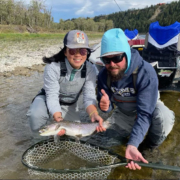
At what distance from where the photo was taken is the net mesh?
8.33 ft

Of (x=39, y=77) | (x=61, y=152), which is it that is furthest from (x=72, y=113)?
(x=39, y=77)

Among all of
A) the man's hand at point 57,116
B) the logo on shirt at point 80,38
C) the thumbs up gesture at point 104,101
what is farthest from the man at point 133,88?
the man's hand at point 57,116

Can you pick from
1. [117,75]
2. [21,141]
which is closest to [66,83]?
[117,75]

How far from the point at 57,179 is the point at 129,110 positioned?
1.60 m

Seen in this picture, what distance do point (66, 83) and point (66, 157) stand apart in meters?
1.28

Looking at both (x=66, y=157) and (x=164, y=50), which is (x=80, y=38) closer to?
(x=66, y=157)

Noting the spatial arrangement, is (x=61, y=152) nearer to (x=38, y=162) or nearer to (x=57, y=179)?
(x=38, y=162)

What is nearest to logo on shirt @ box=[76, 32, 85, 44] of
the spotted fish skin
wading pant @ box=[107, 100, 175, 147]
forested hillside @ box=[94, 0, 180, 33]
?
the spotted fish skin

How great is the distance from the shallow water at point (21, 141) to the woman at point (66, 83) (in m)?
0.51

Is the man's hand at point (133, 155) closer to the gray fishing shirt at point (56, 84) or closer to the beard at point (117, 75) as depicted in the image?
the beard at point (117, 75)

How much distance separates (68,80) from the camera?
11.3ft

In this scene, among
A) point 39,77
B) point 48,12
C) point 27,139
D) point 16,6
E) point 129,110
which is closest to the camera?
point 129,110

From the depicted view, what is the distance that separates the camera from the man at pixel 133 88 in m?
2.55

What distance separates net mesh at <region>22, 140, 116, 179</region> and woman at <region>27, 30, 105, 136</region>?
390 mm
